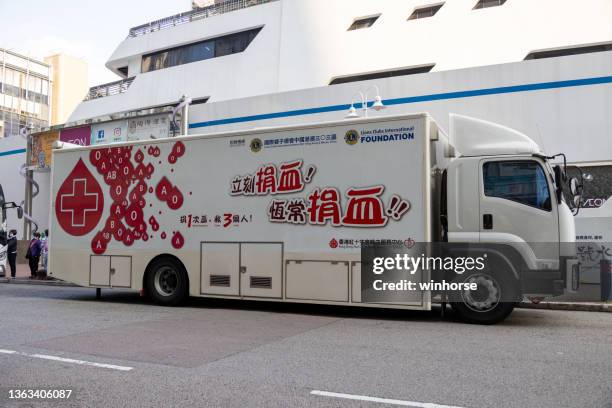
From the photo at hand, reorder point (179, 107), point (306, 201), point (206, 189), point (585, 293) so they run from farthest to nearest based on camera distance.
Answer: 1. point (179, 107)
2. point (585, 293)
3. point (206, 189)
4. point (306, 201)

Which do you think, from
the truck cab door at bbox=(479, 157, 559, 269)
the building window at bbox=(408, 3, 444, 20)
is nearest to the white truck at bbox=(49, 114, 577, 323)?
the truck cab door at bbox=(479, 157, 559, 269)

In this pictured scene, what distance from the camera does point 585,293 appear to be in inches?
419

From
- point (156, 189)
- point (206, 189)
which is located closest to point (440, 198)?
point (206, 189)

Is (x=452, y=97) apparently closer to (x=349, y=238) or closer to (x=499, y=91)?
(x=499, y=91)

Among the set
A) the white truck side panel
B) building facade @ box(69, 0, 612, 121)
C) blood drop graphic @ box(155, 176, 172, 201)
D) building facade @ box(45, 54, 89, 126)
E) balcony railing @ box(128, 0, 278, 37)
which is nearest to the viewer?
the white truck side panel

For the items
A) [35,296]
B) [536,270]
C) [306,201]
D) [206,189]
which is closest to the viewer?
[536,270]

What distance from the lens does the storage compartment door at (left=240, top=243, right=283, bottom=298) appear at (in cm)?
914

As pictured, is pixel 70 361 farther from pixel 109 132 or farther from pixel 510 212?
pixel 109 132

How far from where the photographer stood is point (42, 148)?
896 inches

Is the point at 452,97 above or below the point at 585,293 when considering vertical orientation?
above

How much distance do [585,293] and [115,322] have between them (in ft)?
29.4

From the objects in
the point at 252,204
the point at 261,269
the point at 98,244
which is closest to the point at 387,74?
the point at 252,204

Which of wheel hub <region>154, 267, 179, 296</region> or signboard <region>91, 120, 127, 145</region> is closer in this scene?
wheel hub <region>154, 267, 179, 296</region>

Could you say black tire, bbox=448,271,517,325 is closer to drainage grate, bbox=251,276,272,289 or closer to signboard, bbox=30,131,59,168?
drainage grate, bbox=251,276,272,289
